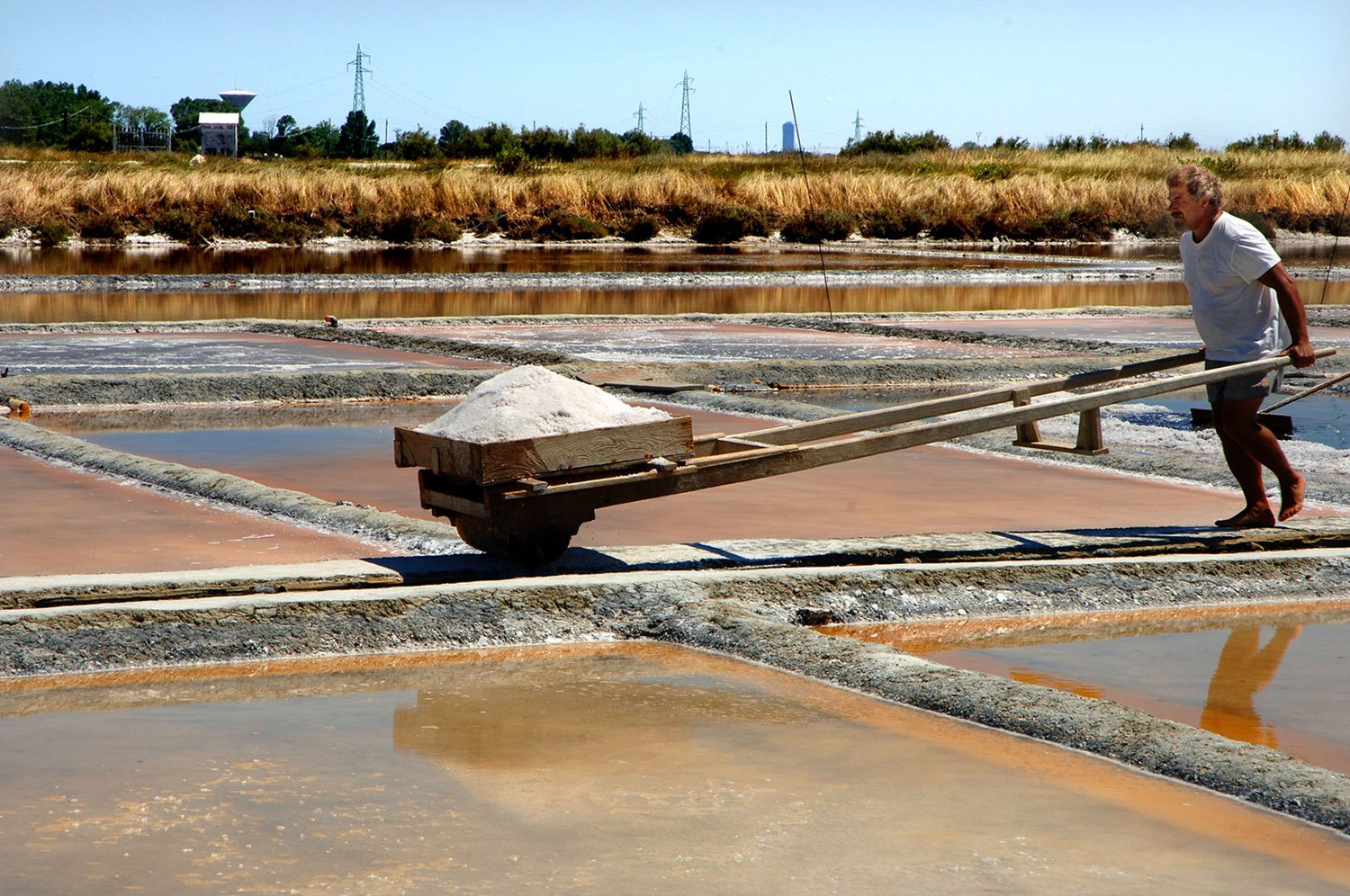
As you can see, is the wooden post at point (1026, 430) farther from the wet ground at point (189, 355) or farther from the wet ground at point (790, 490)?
the wet ground at point (189, 355)

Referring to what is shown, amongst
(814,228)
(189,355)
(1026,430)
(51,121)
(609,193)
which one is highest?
(51,121)

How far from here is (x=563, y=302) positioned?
21.0 meters

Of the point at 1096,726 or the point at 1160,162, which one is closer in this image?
the point at 1096,726

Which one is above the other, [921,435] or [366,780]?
[921,435]

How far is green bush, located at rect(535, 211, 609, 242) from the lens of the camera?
4019 centimetres

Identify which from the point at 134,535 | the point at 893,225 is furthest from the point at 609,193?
the point at 134,535

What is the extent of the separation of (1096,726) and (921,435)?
5.29 ft

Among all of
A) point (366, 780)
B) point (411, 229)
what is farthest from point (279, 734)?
point (411, 229)

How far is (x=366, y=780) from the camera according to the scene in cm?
354

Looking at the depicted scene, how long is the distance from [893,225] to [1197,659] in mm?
38080

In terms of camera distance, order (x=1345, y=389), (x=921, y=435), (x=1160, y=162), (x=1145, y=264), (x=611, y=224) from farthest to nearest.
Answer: (x=1160, y=162) → (x=611, y=224) → (x=1145, y=264) → (x=1345, y=389) → (x=921, y=435)

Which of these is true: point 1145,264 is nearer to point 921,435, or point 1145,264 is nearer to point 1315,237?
point 1315,237

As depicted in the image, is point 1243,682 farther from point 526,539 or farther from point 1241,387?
point 526,539

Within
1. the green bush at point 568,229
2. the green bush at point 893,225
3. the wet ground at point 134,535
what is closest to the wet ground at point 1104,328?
the wet ground at point 134,535
